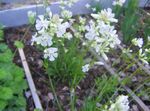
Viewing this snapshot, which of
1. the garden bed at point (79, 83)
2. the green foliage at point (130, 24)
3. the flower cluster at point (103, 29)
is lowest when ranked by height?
the flower cluster at point (103, 29)

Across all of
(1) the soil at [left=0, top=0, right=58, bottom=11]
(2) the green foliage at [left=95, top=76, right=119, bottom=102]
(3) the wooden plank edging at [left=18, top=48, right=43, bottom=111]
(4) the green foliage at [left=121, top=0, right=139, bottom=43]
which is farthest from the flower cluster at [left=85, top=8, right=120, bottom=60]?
(1) the soil at [left=0, top=0, right=58, bottom=11]

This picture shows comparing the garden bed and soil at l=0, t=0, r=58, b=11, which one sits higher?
soil at l=0, t=0, r=58, b=11

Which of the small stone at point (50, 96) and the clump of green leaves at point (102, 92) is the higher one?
the small stone at point (50, 96)

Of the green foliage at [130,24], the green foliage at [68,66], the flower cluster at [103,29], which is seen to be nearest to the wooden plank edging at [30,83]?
the green foliage at [68,66]

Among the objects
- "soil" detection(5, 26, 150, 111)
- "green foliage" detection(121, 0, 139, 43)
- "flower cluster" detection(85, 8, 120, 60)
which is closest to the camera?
"flower cluster" detection(85, 8, 120, 60)

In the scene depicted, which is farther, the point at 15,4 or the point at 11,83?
the point at 15,4

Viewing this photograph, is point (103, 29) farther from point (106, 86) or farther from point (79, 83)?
point (79, 83)

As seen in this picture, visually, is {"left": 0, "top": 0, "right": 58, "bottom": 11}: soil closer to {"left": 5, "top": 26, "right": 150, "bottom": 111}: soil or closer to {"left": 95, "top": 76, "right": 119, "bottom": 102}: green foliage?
{"left": 5, "top": 26, "right": 150, "bottom": 111}: soil

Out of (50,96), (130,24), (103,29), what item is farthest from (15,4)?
(103,29)

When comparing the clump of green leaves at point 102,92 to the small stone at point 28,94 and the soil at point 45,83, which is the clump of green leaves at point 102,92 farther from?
the small stone at point 28,94
